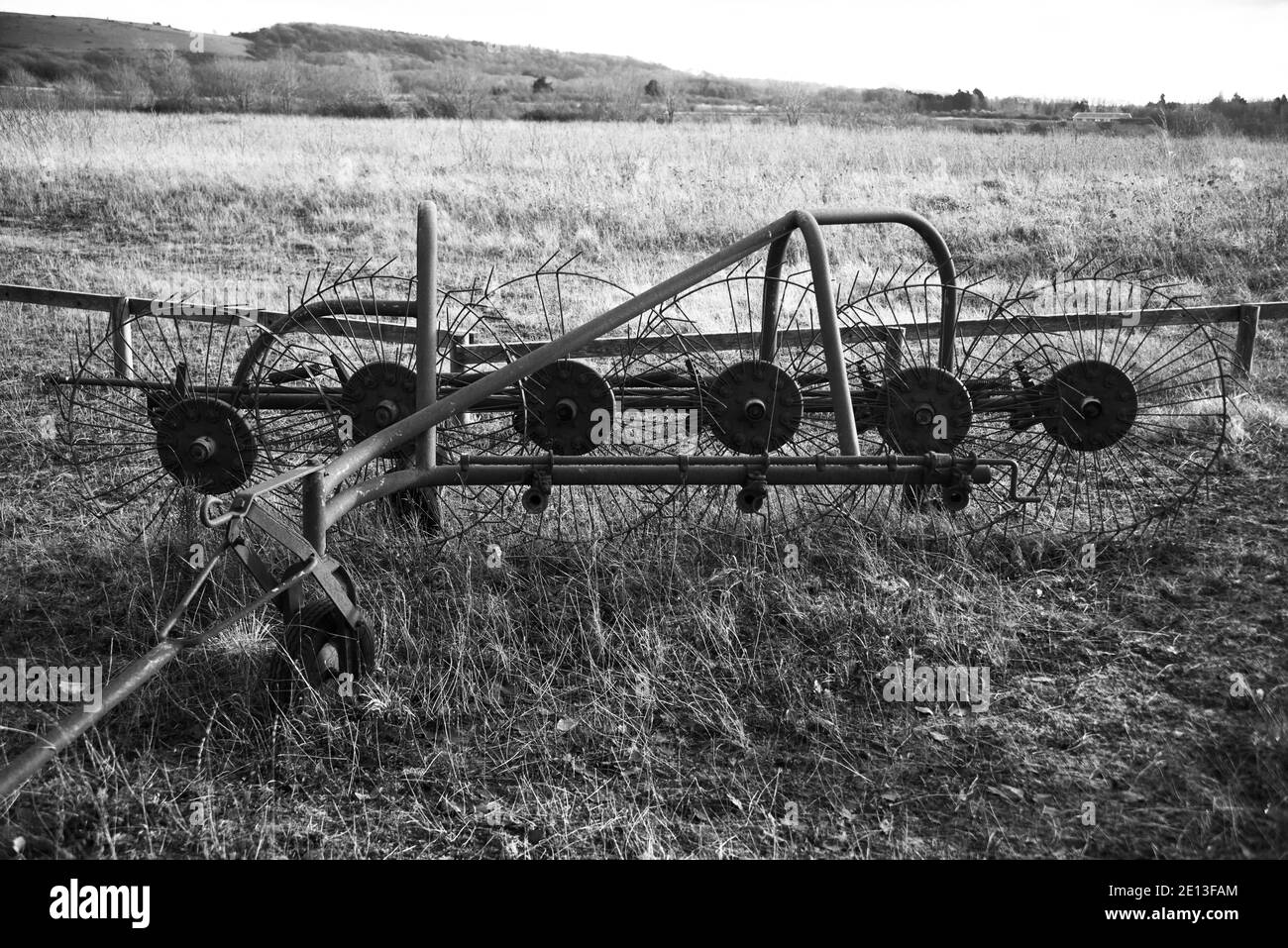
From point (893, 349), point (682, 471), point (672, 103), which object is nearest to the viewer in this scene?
point (682, 471)

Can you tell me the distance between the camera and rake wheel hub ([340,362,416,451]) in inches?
178

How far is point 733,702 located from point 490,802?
3.09 ft

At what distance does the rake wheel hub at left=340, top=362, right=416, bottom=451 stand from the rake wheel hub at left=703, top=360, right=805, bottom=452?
4.04 ft

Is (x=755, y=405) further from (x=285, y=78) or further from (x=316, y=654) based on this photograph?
(x=285, y=78)

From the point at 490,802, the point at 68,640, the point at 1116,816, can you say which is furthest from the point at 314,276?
the point at 1116,816

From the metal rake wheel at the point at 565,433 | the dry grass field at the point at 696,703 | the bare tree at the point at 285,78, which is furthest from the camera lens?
the bare tree at the point at 285,78

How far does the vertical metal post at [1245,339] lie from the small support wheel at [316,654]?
17.4 ft

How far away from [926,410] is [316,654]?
8.62 ft

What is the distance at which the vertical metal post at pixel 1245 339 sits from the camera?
6.49 metres

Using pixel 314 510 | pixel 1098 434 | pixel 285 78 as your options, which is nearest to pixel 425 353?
pixel 314 510

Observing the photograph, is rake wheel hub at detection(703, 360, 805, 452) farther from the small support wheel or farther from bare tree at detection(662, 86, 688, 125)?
bare tree at detection(662, 86, 688, 125)

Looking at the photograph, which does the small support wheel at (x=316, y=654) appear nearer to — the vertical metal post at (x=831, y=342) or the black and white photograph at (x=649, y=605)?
the black and white photograph at (x=649, y=605)

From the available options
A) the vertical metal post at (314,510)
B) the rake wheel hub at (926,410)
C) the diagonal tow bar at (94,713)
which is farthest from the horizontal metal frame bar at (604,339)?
the diagonal tow bar at (94,713)

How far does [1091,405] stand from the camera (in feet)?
15.5
